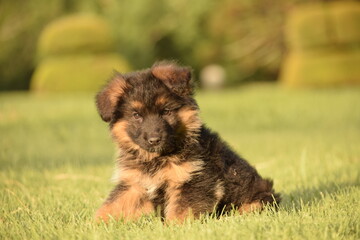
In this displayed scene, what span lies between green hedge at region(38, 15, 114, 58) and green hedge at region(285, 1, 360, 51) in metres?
7.94

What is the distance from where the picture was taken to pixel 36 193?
261 inches

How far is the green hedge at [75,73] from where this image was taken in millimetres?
23188

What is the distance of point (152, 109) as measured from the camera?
5070 mm

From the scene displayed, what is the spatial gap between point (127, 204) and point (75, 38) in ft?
62.2

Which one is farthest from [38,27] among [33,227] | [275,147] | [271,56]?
[33,227]

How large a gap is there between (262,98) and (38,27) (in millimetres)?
19056

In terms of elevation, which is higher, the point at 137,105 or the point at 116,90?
the point at 116,90

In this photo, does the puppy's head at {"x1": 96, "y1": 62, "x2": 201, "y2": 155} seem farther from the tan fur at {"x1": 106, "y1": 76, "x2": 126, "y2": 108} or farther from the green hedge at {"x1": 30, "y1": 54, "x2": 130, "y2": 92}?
the green hedge at {"x1": 30, "y1": 54, "x2": 130, "y2": 92}

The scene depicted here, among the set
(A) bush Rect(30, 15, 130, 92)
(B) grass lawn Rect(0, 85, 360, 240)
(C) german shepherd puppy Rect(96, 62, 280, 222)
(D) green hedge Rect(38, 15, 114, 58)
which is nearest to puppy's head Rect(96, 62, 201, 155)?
(C) german shepherd puppy Rect(96, 62, 280, 222)

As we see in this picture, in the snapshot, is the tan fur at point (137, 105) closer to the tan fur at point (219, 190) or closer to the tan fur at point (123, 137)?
the tan fur at point (123, 137)

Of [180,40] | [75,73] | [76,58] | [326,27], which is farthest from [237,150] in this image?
[180,40]

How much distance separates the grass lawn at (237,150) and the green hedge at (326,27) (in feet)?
6.93

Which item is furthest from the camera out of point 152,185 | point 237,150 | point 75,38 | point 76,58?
point 76,58

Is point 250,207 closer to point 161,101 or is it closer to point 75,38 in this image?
point 161,101
